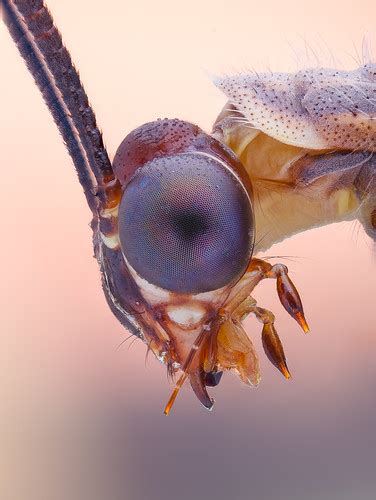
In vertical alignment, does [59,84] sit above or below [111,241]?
above

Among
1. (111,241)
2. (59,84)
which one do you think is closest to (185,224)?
(111,241)

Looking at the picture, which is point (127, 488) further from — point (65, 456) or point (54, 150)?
point (54, 150)

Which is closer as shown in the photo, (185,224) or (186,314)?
(185,224)

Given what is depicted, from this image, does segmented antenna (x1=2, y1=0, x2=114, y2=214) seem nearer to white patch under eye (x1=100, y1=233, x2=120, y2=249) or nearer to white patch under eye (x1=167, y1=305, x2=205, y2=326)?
white patch under eye (x1=100, y1=233, x2=120, y2=249)

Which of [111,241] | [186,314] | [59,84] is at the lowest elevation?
[186,314]

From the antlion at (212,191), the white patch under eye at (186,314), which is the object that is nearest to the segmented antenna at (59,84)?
the antlion at (212,191)

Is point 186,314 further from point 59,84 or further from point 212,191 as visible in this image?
point 59,84
